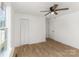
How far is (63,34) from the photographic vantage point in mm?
6934

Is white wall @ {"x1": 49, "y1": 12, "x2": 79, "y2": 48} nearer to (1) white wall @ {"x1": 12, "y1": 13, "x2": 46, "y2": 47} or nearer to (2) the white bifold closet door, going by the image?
(1) white wall @ {"x1": 12, "y1": 13, "x2": 46, "y2": 47}

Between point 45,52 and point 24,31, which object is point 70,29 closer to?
point 45,52

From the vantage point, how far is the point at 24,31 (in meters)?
6.50

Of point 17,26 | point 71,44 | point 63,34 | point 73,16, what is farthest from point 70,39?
point 17,26

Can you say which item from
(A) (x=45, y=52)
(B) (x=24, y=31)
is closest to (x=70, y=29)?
(A) (x=45, y=52)

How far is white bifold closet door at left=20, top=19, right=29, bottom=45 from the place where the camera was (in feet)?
20.7

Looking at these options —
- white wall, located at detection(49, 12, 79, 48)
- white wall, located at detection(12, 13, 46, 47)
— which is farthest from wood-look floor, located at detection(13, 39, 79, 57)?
white wall, located at detection(12, 13, 46, 47)

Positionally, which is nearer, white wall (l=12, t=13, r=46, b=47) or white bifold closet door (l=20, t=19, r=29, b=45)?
white wall (l=12, t=13, r=46, b=47)

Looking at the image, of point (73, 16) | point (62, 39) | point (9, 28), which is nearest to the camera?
point (9, 28)

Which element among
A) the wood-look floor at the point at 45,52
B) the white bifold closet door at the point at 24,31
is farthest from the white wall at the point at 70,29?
the white bifold closet door at the point at 24,31

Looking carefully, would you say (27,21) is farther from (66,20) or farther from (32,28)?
(66,20)

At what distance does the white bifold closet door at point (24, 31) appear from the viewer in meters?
6.30

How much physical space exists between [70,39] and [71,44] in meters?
0.29

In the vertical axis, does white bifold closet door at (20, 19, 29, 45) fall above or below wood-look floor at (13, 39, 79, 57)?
above
